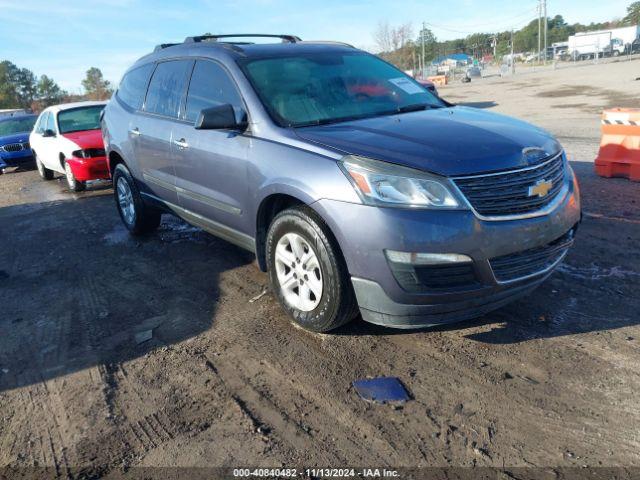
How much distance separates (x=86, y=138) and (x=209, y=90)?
5.71 m

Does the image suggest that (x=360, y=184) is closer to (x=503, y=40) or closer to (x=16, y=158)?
(x=16, y=158)

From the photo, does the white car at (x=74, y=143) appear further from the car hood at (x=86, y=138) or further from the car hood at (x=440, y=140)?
the car hood at (x=440, y=140)

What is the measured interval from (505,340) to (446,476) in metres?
1.29

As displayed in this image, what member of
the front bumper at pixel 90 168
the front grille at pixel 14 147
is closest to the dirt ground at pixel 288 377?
the front bumper at pixel 90 168

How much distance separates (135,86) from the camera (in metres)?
5.80

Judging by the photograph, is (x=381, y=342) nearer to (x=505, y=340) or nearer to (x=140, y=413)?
(x=505, y=340)

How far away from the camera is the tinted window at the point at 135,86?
5.55 metres

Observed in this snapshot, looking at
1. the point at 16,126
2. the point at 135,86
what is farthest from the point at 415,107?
the point at 16,126

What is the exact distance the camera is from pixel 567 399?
2.77m

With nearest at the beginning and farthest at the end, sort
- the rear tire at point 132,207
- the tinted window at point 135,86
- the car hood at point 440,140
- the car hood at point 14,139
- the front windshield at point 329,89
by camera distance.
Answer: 1. the car hood at point 440,140
2. the front windshield at point 329,89
3. the tinted window at point 135,86
4. the rear tire at point 132,207
5. the car hood at point 14,139

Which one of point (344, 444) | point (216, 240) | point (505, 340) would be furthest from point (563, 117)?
point (344, 444)

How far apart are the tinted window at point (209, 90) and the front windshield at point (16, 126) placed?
12.0 m

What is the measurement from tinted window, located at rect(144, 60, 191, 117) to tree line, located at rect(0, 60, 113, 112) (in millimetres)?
53234

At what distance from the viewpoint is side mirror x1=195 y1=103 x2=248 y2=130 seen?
147 inches
